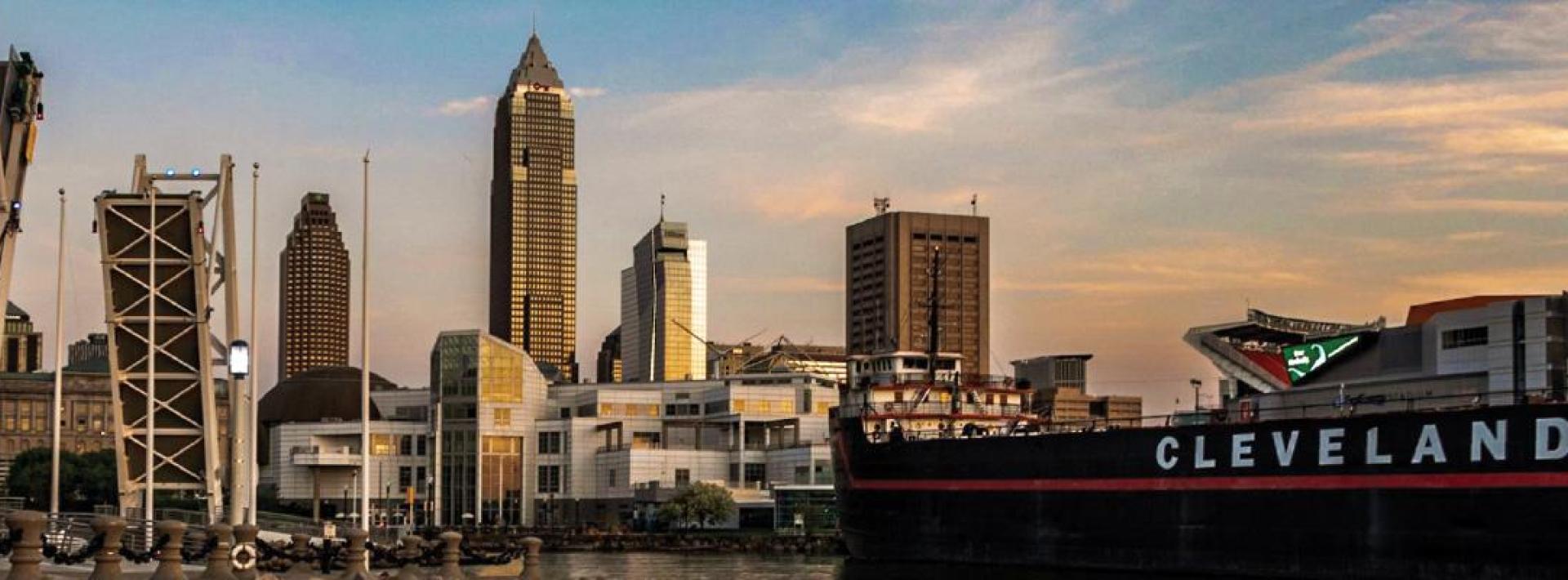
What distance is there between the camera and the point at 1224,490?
208 feet

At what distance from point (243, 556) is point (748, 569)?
182 feet

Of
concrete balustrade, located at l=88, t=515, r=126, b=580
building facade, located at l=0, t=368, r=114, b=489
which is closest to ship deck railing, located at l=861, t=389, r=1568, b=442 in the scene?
concrete balustrade, located at l=88, t=515, r=126, b=580

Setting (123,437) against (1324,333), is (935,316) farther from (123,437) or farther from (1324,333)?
(123,437)

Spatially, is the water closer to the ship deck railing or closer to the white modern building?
the ship deck railing

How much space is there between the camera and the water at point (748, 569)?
6925cm

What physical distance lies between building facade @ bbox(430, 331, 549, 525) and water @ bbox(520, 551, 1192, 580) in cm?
4370

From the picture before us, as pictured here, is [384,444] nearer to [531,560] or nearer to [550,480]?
[550,480]

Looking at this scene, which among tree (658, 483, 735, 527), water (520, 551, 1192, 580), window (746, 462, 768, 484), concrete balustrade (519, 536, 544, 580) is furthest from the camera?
window (746, 462, 768, 484)

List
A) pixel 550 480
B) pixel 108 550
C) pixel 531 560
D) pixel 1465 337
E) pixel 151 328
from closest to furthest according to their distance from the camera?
pixel 108 550 → pixel 531 560 → pixel 151 328 → pixel 1465 337 → pixel 550 480

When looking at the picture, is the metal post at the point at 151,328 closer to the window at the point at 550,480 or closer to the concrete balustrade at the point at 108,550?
the concrete balustrade at the point at 108,550

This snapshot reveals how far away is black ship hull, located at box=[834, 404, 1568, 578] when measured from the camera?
176 ft

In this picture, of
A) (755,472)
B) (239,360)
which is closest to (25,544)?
(239,360)

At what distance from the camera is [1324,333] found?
109 m

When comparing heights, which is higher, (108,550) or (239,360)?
(239,360)
